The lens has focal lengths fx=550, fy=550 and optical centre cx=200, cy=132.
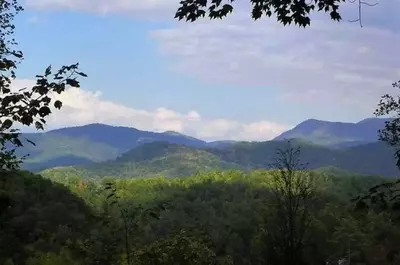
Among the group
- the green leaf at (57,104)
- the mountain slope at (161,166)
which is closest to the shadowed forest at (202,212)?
the green leaf at (57,104)

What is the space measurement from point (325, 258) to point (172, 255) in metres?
33.5

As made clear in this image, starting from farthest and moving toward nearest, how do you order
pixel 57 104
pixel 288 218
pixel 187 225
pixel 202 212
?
pixel 202 212, pixel 187 225, pixel 288 218, pixel 57 104

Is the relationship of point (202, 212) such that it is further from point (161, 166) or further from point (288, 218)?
point (161, 166)

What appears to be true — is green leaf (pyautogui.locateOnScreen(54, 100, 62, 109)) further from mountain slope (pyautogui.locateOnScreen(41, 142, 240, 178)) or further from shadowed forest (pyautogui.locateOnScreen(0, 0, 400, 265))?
mountain slope (pyautogui.locateOnScreen(41, 142, 240, 178))

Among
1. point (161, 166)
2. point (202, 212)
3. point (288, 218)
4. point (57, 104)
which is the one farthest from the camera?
point (161, 166)

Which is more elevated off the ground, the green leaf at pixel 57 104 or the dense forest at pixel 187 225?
the green leaf at pixel 57 104

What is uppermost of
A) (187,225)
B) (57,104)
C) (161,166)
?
(57,104)

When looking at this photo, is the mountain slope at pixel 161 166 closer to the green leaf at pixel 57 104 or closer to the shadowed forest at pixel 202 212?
the shadowed forest at pixel 202 212

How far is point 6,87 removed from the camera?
3.32 metres

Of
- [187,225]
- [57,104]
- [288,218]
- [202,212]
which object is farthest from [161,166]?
[57,104]

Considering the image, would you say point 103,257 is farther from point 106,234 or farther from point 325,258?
point 325,258

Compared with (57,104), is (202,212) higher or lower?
→ lower

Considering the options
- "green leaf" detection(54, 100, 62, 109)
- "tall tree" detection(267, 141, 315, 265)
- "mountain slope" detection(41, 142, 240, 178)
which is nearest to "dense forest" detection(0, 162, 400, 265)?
"tall tree" detection(267, 141, 315, 265)

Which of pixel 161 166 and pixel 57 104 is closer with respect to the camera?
pixel 57 104
